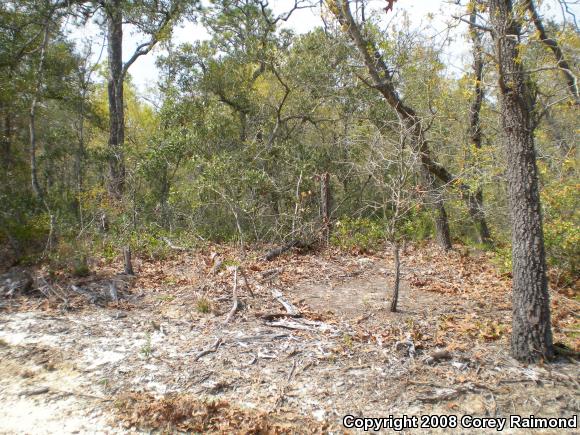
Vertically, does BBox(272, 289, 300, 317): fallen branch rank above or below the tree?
below

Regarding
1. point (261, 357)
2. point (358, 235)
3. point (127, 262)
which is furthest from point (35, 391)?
point (358, 235)

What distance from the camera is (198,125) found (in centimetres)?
1297

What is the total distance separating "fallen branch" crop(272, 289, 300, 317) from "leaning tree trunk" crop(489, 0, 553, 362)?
2.70 metres

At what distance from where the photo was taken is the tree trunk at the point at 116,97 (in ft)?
27.6

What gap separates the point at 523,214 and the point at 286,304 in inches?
130

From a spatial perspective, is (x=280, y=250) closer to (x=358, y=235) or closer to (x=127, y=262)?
(x=358, y=235)

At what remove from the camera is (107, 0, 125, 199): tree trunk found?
8.42 meters

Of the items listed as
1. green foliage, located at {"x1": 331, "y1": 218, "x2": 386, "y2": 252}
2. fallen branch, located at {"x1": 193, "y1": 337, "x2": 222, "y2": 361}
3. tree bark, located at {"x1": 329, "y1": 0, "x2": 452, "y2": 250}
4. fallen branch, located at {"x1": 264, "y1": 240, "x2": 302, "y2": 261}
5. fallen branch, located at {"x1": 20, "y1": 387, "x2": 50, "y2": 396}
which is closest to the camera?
fallen branch, located at {"x1": 20, "y1": 387, "x2": 50, "y2": 396}

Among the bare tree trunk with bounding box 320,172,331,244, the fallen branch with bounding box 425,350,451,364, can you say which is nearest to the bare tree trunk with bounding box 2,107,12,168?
the bare tree trunk with bounding box 320,172,331,244

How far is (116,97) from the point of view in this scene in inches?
401

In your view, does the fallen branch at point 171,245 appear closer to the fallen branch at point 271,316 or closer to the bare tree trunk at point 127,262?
the bare tree trunk at point 127,262

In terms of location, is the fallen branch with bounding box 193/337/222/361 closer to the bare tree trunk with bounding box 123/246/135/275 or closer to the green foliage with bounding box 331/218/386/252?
the bare tree trunk with bounding box 123/246/135/275

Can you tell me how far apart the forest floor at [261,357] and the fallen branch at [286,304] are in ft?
0.24

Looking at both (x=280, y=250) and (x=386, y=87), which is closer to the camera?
(x=386, y=87)
